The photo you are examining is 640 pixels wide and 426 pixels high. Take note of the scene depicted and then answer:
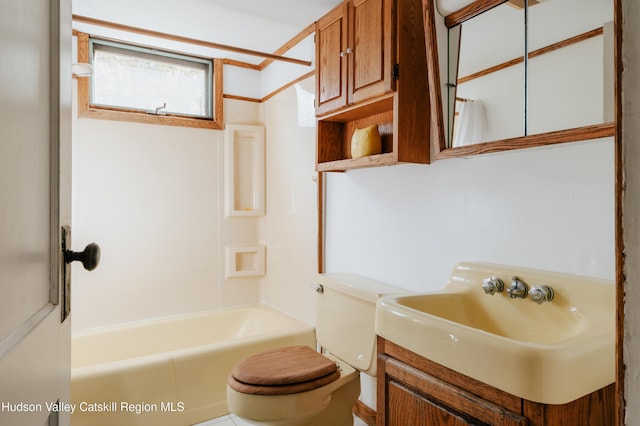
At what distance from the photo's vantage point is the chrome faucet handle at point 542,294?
1229 mm

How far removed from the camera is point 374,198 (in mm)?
2047

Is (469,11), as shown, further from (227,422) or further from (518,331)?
(227,422)

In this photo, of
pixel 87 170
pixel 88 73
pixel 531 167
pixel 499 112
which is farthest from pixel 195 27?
pixel 531 167

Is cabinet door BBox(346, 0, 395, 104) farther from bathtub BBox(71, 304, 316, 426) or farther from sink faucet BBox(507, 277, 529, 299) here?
bathtub BBox(71, 304, 316, 426)

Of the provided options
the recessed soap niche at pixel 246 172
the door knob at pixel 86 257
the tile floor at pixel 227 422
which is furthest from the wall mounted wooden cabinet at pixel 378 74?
the tile floor at pixel 227 422

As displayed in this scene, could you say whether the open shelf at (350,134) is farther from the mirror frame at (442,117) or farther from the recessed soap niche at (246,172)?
the recessed soap niche at (246,172)

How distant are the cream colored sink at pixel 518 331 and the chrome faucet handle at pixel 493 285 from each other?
2 centimetres

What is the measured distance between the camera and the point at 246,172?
314cm

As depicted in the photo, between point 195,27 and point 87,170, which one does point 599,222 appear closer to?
point 195,27

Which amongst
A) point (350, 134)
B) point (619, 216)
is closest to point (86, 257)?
point (619, 216)

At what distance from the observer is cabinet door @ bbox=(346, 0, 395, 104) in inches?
64.9

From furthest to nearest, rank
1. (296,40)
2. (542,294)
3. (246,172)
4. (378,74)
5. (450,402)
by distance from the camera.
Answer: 1. (246,172)
2. (296,40)
3. (378,74)
4. (542,294)
5. (450,402)

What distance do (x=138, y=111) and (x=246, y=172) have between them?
88 cm

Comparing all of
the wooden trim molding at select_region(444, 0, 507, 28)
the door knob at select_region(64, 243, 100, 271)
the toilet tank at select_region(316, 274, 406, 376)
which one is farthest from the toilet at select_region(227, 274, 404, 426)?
the wooden trim molding at select_region(444, 0, 507, 28)
